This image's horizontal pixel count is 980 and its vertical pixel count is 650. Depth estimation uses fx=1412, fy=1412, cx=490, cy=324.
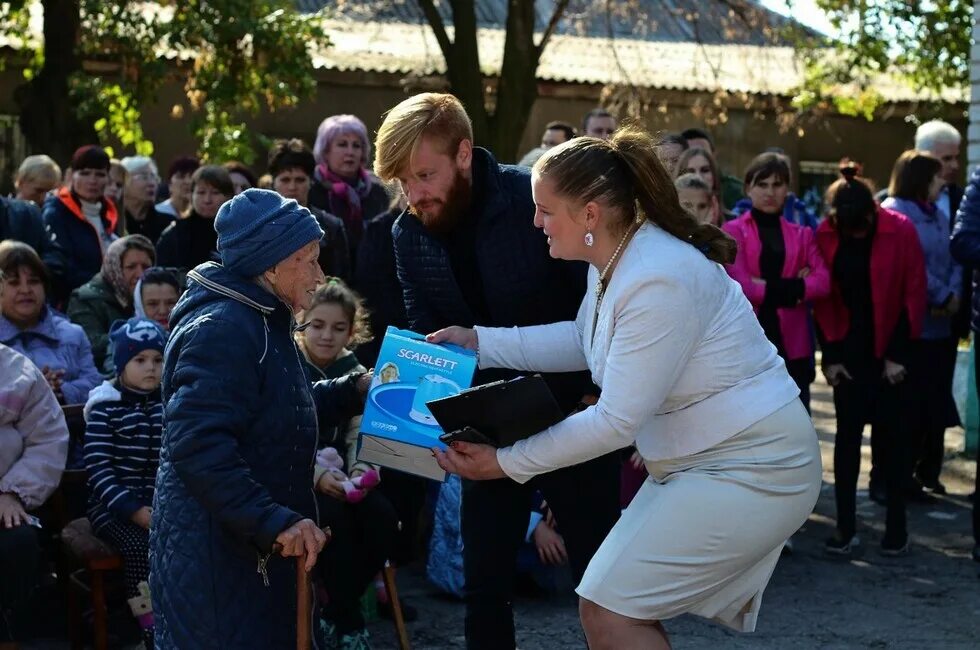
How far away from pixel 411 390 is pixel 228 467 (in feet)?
2.56

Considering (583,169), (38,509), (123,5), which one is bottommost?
(38,509)

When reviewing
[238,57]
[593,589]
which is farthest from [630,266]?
[238,57]

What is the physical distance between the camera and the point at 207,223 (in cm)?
800

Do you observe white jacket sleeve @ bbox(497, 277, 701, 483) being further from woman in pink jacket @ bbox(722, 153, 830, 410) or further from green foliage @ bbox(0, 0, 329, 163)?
green foliage @ bbox(0, 0, 329, 163)

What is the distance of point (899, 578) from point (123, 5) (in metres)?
10.4

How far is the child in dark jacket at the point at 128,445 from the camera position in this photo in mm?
5609

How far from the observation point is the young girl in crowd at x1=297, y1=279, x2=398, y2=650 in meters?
5.57

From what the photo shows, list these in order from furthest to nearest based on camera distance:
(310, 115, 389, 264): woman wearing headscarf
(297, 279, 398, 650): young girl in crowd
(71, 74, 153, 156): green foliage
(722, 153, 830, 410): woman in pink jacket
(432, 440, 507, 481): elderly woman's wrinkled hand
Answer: (71, 74, 153, 156): green foliage
(310, 115, 389, 264): woman wearing headscarf
(722, 153, 830, 410): woman in pink jacket
(297, 279, 398, 650): young girl in crowd
(432, 440, 507, 481): elderly woman's wrinkled hand

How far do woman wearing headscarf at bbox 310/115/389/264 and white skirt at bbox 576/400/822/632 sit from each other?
4.68m

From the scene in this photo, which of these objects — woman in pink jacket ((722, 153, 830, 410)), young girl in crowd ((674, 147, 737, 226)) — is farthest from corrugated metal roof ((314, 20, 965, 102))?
woman in pink jacket ((722, 153, 830, 410))

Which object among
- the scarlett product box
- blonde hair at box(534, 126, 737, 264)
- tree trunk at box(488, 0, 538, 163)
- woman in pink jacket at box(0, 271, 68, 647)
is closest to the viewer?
blonde hair at box(534, 126, 737, 264)

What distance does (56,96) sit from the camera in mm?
14492

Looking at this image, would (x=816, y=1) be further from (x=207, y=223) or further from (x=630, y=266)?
(x=630, y=266)

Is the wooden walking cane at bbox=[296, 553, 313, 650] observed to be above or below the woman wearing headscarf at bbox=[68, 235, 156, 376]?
below
